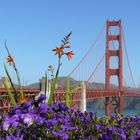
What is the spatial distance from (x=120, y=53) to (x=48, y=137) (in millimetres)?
46659

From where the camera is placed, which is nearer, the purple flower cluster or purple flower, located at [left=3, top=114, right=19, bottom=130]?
the purple flower cluster

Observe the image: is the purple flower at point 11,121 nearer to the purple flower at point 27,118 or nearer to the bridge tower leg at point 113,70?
the purple flower at point 27,118

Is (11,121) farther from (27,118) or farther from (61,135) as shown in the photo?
(61,135)

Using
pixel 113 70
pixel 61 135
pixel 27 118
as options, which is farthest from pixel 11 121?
pixel 113 70

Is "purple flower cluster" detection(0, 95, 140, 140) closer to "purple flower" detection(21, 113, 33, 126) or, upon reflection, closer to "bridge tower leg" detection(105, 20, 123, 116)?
"purple flower" detection(21, 113, 33, 126)

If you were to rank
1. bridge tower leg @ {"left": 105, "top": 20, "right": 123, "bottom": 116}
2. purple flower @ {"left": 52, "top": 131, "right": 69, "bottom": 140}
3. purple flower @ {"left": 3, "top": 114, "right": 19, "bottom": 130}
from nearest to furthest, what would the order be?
purple flower @ {"left": 52, "top": 131, "right": 69, "bottom": 140} < purple flower @ {"left": 3, "top": 114, "right": 19, "bottom": 130} < bridge tower leg @ {"left": 105, "top": 20, "right": 123, "bottom": 116}

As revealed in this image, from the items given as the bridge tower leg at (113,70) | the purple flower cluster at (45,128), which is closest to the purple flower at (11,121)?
the purple flower cluster at (45,128)

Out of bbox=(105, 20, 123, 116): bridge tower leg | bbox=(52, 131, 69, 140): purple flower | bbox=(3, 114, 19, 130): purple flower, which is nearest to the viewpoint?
bbox=(52, 131, 69, 140): purple flower

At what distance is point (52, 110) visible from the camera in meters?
2.44

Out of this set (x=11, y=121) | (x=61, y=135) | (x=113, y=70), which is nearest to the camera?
(x=61, y=135)

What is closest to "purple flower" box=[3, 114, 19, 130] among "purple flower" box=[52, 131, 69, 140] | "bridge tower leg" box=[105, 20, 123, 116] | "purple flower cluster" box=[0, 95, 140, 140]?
"purple flower cluster" box=[0, 95, 140, 140]

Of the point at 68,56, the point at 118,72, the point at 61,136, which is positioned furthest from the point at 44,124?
the point at 118,72

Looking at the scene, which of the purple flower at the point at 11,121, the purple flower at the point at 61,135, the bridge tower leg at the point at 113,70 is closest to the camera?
the purple flower at the point at 61,135

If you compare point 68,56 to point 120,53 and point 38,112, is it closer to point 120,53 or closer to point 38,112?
point 38,112
